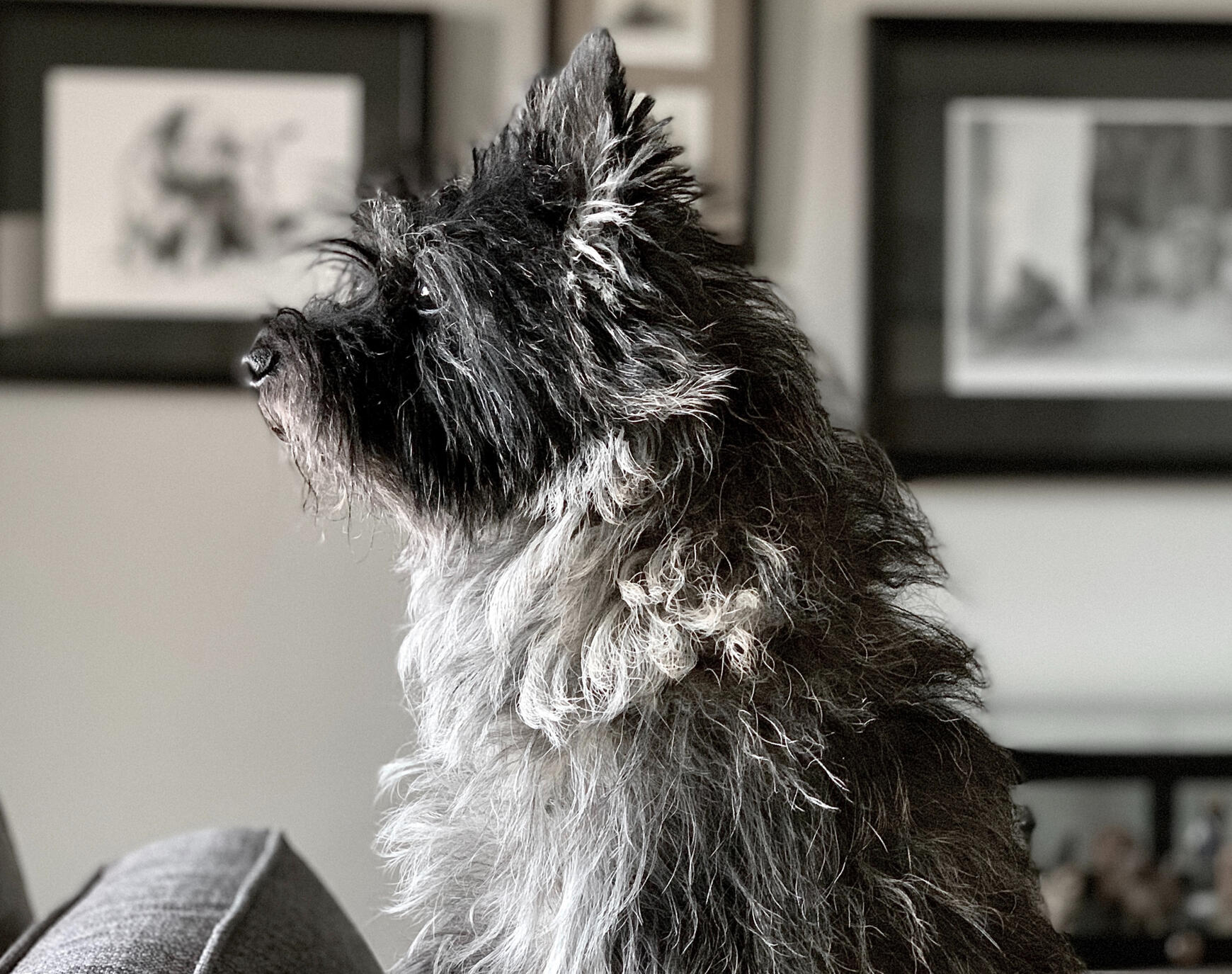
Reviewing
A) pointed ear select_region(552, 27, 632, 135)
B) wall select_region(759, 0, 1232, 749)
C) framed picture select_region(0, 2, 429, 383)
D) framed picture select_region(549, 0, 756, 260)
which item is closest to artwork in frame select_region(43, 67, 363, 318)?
framed picture select_region(0, 2, 429, 383)

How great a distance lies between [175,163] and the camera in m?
2.23

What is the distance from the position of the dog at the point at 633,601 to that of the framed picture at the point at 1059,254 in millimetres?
1419

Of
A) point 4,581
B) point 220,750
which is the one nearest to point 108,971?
point 220,750

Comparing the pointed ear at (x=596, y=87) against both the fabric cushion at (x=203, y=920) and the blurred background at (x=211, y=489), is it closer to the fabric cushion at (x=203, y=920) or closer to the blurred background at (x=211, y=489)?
the fabric cushion at (x=203, y=920)

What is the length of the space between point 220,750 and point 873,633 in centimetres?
173

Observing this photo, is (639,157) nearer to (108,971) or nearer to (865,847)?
(865,847)

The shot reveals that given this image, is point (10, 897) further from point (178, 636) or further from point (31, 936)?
point (178, 636)

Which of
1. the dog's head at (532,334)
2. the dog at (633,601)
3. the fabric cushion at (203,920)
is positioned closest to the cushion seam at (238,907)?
the fabric cushion at (203,920)

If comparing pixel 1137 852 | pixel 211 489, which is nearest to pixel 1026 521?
pixel 1137 852

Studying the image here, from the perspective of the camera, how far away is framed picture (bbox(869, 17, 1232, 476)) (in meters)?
2.26

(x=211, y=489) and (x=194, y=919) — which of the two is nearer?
(x=194, y=919)

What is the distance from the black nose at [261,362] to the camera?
2.98 feet

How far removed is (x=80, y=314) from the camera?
86.8 inches

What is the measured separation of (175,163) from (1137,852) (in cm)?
221
